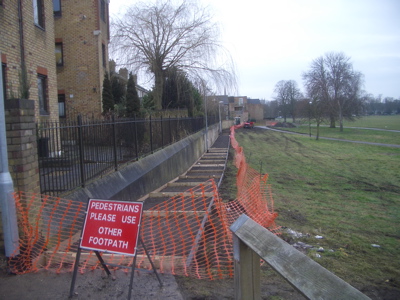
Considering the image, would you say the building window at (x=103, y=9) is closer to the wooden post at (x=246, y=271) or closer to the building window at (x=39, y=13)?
the building window at (x=39, y=13)

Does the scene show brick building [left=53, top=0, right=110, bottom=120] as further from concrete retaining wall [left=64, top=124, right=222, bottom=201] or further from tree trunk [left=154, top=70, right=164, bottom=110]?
concrete retaining wall [left=64, top=124, right=222, bottom=201]

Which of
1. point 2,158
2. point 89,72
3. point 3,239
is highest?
point 89,72

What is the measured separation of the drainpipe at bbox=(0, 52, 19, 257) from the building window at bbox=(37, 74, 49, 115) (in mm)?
10046

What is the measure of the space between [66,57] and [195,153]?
339 inches

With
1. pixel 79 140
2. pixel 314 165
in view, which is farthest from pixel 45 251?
pixel 314 165

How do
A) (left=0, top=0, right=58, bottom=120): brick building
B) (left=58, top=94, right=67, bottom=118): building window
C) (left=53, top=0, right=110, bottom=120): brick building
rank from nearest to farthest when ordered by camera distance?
1. (left=0, top=0, right=58, bottom=120): brick building
2. (left=53, top=0, right=110, bottom=120): brick building
3. (left=58, top=94, right=67, bottom=118): building window

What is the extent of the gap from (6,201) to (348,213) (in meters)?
8.36

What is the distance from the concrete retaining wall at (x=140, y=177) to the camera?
7.45 m

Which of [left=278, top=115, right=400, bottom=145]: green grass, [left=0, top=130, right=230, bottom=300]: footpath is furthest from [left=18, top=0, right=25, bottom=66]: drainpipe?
[left=278, top=115, right=400, bottom=145]: green grass

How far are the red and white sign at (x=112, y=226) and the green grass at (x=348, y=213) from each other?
313 centimetres

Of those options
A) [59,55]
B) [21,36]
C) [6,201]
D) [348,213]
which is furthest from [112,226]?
[59,55]

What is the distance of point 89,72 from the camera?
65.2 ft

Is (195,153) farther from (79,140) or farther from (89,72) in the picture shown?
(79,140)

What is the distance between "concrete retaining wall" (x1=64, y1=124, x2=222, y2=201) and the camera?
7.45 meters
